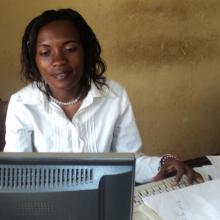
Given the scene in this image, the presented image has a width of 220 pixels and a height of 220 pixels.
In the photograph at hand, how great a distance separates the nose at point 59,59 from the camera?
4.13ft

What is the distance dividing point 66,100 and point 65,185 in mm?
766

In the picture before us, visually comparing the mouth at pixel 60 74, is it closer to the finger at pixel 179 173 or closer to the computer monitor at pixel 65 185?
the finger at pixel 179 173

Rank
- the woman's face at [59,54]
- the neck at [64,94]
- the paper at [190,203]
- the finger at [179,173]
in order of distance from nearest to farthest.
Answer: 1. the paper at [190,203]
2. the finger at [179,173]
3. the woman's face at [59,54]
4. the neck at [64,94]

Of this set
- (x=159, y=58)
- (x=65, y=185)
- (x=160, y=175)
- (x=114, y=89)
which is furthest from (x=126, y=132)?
(x=159, y=58)

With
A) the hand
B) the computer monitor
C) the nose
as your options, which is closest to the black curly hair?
the nose

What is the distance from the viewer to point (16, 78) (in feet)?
7.28

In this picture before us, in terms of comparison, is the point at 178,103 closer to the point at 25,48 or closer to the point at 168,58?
the point at 168,58

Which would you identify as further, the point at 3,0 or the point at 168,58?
the point at 168,58

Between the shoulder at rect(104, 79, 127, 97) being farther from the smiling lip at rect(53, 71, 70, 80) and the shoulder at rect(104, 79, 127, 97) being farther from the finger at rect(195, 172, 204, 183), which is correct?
the finger at rect(195, 172, 204, 183)

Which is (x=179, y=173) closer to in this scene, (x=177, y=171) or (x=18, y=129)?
(x=177, y=171)

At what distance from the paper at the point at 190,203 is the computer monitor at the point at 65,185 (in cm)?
39

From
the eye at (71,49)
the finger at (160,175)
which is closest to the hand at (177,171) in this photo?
the finger at (160,175)

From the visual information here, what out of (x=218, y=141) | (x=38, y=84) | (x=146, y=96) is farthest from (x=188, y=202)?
(x=218, y=141)

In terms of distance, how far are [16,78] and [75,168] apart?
5.48ft
